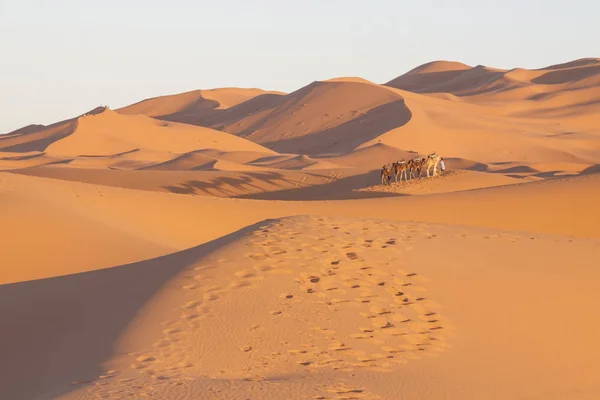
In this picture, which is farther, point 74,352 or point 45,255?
point 45,255

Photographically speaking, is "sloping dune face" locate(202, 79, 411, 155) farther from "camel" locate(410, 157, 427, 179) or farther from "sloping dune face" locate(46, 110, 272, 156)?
"camel" locate(410, 157, 427, 179)

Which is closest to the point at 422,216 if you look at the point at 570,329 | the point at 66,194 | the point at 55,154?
the point at 66,194

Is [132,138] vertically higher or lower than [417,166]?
higher

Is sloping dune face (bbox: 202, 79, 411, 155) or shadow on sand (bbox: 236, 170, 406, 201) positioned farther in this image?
sloping dune face (bbox: 202, 79, 411, 155)

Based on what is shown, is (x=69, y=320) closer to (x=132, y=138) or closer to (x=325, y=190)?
→ (x=325, y=190)

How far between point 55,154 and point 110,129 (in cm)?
684

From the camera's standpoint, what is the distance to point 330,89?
7600 centimetres

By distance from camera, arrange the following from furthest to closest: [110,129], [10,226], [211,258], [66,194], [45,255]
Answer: [110,129]
[66,194]
[10,226]
[45,255]
[211,258]

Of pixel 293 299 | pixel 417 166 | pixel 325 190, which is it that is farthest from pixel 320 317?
pixel 325 190

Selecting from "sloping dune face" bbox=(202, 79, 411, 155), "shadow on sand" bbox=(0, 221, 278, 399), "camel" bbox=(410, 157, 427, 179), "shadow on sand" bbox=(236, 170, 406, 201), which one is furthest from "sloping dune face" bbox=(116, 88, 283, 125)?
"shadow on sand" bbox=(0, 221, 278, 399)

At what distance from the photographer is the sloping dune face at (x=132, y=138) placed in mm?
62469

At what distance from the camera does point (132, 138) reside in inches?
2586

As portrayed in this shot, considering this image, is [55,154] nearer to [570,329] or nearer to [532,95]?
[532,95]

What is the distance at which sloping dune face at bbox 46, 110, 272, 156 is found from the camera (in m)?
62.5
